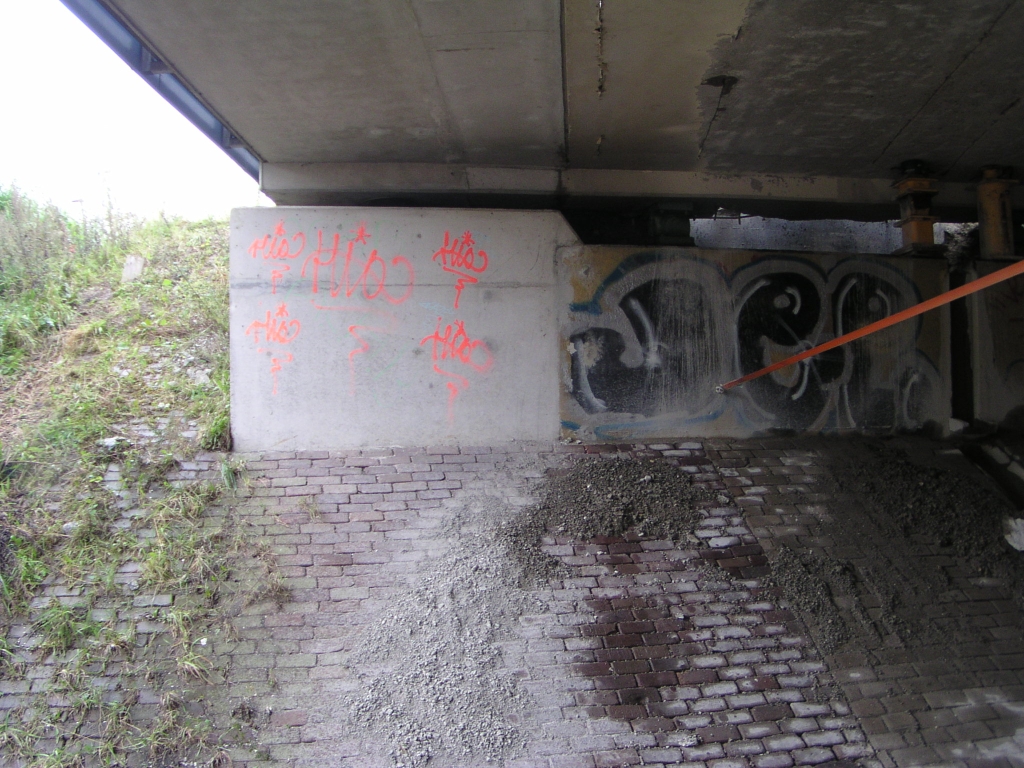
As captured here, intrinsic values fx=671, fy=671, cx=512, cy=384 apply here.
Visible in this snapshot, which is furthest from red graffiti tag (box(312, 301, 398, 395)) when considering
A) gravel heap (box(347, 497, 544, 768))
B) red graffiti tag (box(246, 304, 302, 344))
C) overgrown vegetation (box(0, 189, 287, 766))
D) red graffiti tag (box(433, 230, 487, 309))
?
gravel heap (box(347, 497, 544, 768))

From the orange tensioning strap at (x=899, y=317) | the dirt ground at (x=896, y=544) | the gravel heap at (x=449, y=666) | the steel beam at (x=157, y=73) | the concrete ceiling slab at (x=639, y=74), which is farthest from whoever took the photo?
the dirt ground at (x=896, y=544)

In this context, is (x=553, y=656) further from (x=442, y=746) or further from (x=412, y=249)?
(x=412, y=249)

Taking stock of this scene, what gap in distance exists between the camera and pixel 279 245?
19.7 feet

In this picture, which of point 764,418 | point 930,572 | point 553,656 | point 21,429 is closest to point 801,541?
point 930,572

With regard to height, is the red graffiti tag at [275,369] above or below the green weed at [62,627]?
above

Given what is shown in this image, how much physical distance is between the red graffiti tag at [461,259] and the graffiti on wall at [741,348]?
90 centimetres

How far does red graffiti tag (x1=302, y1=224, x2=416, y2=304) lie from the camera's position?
602cm

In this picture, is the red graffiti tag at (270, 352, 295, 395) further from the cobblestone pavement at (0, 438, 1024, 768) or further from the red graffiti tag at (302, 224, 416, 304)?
the red graffiti tag at (302, 224, 416, 304)

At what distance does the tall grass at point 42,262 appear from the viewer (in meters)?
6.57

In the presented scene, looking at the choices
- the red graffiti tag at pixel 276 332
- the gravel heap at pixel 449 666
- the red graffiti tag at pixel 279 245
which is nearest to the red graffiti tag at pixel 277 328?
the red graffiti tag at pixel 276 332

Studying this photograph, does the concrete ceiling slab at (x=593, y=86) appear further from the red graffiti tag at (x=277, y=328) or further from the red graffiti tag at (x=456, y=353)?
the red graffiti tag at (x=456, y=353)

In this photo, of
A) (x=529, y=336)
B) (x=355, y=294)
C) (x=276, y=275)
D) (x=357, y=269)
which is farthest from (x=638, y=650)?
(x=276, y=275)

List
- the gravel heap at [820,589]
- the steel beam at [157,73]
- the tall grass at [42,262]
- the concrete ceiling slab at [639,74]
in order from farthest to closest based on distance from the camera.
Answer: the tall grass at [42,262] < the gravel heap at [820,589] < the steel beam at [157,73] < the concrete ceiling slab at [639,74]

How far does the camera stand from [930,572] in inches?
210
